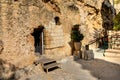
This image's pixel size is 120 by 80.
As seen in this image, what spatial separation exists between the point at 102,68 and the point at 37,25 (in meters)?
3.69

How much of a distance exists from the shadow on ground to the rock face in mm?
1634

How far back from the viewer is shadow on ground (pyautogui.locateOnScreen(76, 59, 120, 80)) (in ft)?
28.9

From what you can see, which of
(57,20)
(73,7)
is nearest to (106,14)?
A: (73,7)

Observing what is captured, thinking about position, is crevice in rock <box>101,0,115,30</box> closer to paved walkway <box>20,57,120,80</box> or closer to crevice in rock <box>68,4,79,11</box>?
crevice in rock <box>68,4,79,11</box>

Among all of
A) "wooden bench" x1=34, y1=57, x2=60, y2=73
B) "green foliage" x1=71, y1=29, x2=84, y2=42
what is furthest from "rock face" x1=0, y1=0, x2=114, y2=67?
"wooden bench" x1=34, y1=57, x2=60, y2=73

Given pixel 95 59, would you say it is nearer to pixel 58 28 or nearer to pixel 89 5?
pixel 58 28

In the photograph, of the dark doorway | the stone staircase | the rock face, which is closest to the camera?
the rock face

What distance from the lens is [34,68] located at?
9.20m

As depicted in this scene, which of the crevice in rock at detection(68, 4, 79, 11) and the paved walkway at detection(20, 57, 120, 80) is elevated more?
the crevice in rock at detection(68, 4, 79, 11)

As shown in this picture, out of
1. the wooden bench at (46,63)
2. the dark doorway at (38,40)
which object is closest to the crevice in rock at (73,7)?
the dark doorway at (38,40)

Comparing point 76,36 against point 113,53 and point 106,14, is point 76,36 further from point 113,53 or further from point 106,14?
point 106,14

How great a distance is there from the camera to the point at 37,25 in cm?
1002

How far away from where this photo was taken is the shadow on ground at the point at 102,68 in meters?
8.80

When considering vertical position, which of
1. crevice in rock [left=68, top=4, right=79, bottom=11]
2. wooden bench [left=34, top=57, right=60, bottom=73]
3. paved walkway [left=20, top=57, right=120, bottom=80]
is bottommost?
paved walkway [left=20, top=57, right=120, bottom=80]
